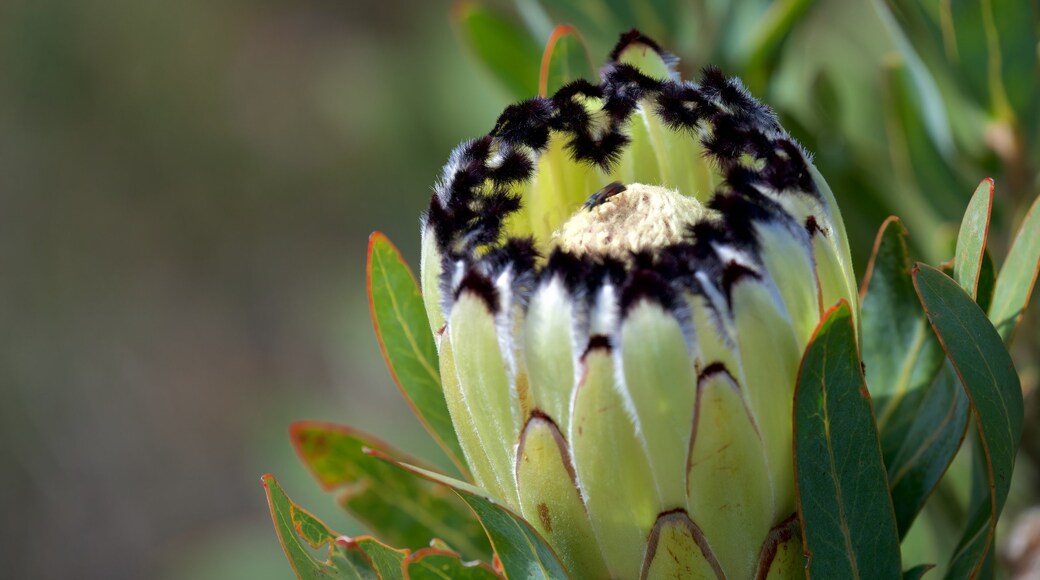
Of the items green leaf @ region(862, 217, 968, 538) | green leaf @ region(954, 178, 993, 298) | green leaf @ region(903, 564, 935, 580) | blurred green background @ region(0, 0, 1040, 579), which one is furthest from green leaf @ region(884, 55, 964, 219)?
blurred green background @ region(0, 0, 1040, 579)

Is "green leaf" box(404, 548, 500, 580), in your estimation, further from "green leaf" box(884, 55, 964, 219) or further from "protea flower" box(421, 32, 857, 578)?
"green leaf" box(884, 55, 964, 219)

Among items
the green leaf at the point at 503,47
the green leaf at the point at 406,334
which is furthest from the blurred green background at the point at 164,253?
the green leaf at the point at 406,334

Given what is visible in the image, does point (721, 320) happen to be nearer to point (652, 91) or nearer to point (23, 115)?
point (652, 91)

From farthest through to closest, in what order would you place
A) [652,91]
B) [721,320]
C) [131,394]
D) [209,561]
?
[131,394] < [209,561] < [652,91] < [721,320]

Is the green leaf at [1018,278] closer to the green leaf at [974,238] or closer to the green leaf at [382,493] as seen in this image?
the green leaf at [974,238]

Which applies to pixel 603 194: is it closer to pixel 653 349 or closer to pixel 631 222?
pixel 631 222

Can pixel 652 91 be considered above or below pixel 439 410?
above

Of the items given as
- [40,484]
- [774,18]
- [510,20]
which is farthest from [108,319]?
[774,18]
